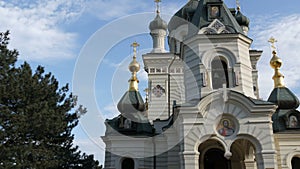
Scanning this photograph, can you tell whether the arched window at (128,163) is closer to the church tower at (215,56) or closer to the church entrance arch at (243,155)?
the church tower at (215,56)

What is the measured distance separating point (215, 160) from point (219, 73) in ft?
13.7

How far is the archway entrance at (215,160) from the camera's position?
16.5 meters

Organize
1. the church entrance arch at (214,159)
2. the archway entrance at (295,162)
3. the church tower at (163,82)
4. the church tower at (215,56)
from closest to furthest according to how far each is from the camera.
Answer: the church tower at (215,56) → the archway entrance at (295,162) → the church entrance arch at (214,159) → the church tower at (163,82)

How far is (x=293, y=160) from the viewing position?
15898 mm

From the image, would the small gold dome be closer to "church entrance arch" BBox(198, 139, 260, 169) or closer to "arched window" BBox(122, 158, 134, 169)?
"church entrance arch" BBox(198, 139, 260, 169)

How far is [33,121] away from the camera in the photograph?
13086mm

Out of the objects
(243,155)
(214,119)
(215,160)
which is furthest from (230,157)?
(214,119)

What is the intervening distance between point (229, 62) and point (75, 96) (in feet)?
23.6

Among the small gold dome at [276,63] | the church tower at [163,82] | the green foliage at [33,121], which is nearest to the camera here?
the green foliage at [33,121]

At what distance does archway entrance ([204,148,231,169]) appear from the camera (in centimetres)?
1647

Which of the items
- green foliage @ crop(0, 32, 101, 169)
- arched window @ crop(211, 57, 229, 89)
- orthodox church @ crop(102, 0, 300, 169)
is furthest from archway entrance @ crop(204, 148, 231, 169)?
green foliage @ crop(0, 32, 101, 169)

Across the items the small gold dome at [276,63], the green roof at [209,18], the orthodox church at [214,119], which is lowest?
the orthodox church at [214,119]

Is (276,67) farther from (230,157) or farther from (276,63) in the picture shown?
(230,157)

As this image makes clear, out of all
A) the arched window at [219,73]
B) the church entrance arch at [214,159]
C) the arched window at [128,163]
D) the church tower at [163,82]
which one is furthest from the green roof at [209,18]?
the arched window at [128,163]
